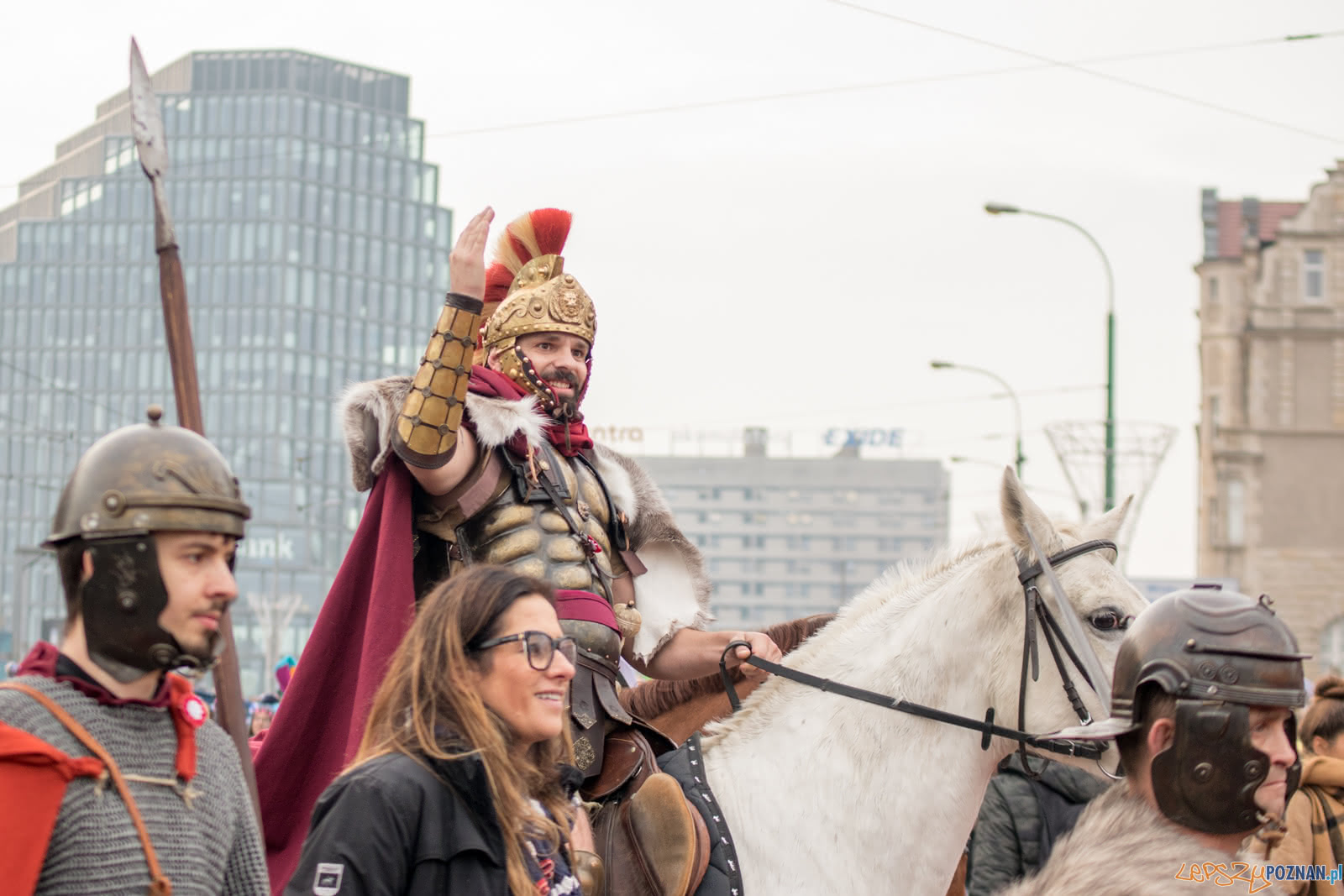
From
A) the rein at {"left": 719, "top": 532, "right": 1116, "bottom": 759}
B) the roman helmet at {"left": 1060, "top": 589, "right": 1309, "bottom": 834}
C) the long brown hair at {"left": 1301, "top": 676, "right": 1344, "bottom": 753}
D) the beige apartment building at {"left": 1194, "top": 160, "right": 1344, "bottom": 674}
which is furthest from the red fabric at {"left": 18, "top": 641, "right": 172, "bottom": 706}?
the beige apartment building at {"left": 1194, "top": 160, "right": 1344, "bottom": 674}

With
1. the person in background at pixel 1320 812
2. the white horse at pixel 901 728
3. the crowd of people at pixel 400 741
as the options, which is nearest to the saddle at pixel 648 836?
the crowd of people at pixel 400 741

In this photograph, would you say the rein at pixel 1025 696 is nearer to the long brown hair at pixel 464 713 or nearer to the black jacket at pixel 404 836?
the long brown hair at pixel 464 713

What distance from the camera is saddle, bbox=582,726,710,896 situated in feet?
13.1

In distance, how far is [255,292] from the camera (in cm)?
10806

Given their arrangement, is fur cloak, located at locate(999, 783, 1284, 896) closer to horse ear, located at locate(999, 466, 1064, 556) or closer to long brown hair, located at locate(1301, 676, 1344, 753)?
horse ear, located at locate(999, 466, 1064, 556)

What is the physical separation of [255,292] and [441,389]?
108 m

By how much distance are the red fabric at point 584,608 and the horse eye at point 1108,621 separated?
53.2 inches

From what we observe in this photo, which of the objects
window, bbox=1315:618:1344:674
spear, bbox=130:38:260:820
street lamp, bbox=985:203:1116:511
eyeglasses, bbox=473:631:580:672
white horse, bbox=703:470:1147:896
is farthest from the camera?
window, bbox=1315:618:1344:674

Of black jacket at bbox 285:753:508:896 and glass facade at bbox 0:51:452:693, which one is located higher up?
glass facade at bbox 0:51:452:693

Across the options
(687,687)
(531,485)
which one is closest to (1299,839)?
(687,687)

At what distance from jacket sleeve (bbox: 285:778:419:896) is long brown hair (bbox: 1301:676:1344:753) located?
14.2 ft

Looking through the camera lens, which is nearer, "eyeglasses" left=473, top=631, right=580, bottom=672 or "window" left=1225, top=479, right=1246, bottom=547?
"eyeglasses" left=473, top=631, right=580, bottom=672

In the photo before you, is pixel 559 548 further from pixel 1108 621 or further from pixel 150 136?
pixel 150 136

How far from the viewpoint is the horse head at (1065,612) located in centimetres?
432
